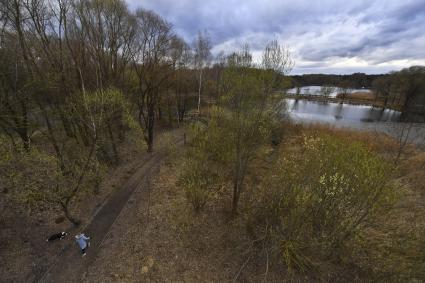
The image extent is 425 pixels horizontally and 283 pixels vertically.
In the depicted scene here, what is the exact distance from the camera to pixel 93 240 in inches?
371

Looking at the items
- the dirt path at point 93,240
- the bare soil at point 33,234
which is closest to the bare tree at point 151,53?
the dirt path at point 93,240

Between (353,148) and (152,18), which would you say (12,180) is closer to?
(353,148)

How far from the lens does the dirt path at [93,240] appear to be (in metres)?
7.73

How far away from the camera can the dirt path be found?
25.3 ft

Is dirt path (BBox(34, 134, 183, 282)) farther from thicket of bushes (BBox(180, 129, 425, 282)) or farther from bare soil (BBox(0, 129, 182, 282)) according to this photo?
thicket of bushes (BBox(180, 129, 425, 282))

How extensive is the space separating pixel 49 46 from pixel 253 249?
18.3m

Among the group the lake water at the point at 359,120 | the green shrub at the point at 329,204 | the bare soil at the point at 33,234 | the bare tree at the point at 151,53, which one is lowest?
the bare soil at the point at 33,234

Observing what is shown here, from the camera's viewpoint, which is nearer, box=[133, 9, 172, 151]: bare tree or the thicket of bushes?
the thicket of bushes

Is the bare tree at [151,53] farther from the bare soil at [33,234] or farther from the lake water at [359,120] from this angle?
the lake water at [359,120]

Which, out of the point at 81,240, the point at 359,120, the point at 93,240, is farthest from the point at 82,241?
the point at 359,120

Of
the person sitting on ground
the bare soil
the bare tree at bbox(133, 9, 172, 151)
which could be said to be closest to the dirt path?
the bare soil

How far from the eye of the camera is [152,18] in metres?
17.7

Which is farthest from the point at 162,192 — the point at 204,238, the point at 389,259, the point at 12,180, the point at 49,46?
the point at 49,46

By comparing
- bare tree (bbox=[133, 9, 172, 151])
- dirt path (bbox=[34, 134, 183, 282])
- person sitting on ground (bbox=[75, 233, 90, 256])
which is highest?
bare tree (bbox=[133, 9, 172, 151])
